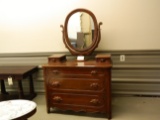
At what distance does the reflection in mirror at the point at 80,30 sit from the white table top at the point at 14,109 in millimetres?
1239

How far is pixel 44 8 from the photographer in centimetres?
329

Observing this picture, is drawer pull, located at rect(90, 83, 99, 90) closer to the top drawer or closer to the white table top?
the top drawer

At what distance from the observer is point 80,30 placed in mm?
2887

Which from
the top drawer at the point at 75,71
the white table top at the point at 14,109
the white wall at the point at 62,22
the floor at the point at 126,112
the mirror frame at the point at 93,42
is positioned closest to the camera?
the white table top at the point at 14,109

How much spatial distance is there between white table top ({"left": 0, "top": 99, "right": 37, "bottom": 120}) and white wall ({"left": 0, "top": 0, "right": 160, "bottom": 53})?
148cm

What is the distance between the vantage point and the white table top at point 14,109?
183 centimetres

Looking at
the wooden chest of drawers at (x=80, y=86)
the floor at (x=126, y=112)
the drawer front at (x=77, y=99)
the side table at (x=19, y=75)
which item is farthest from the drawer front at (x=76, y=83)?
the side table at (x=19, y=75)

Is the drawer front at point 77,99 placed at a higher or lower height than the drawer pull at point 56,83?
lower

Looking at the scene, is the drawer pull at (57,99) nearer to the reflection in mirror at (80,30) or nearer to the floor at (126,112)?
the floor at (126,112)

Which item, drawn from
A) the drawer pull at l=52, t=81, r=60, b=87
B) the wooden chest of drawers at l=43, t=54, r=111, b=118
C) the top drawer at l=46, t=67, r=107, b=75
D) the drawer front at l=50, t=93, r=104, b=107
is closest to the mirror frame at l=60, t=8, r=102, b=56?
the wooden chest of drawers at l=43, t=54, r=111, b=118

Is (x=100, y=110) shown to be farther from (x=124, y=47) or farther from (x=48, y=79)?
(x=124, y=47)

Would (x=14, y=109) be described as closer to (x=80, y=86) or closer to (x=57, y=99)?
(x=57, y=99)

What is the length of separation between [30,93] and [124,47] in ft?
6.36

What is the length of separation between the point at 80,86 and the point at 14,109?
36.9 inches
